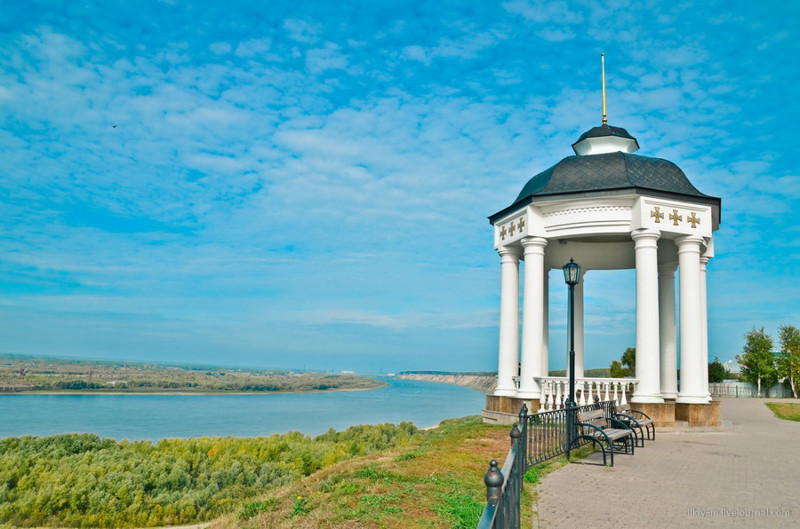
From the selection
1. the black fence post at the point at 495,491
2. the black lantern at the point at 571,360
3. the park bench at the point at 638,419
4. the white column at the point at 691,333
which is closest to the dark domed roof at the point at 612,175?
the white column at the point at 691,333

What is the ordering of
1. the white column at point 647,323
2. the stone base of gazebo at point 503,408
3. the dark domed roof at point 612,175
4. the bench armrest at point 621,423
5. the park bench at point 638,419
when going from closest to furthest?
1. the bench armrest at point 621,423
2. the park bench at point 638,419
3. the white column at point 647,323
4. the stone base of gazebo at point 503,408
5. the dark domed roof at point 612,175

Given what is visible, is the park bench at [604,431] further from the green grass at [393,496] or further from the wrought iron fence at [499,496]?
the wrought iron fence at [499,496]

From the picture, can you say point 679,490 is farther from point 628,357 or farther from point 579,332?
point 628,357

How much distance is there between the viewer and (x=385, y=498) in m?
5.92

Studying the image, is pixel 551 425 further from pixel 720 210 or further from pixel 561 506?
pixel 720 210

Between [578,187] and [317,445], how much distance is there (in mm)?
9481

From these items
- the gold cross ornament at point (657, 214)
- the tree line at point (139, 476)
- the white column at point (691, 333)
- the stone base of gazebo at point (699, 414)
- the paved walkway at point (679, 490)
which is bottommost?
the tree line at point (139, 476)

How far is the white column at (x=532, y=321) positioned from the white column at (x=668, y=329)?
4.42m

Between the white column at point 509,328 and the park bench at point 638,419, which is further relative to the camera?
the white column at point 509,328

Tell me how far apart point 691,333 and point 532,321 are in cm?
396

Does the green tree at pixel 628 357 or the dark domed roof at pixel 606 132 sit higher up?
the dark domed roof at pixel 606 132

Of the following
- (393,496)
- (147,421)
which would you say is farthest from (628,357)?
(393,496)

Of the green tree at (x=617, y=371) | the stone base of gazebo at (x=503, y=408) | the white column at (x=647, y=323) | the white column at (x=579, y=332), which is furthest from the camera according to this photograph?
the green tree at (x=617, y=371)

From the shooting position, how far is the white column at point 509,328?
14.9 m
